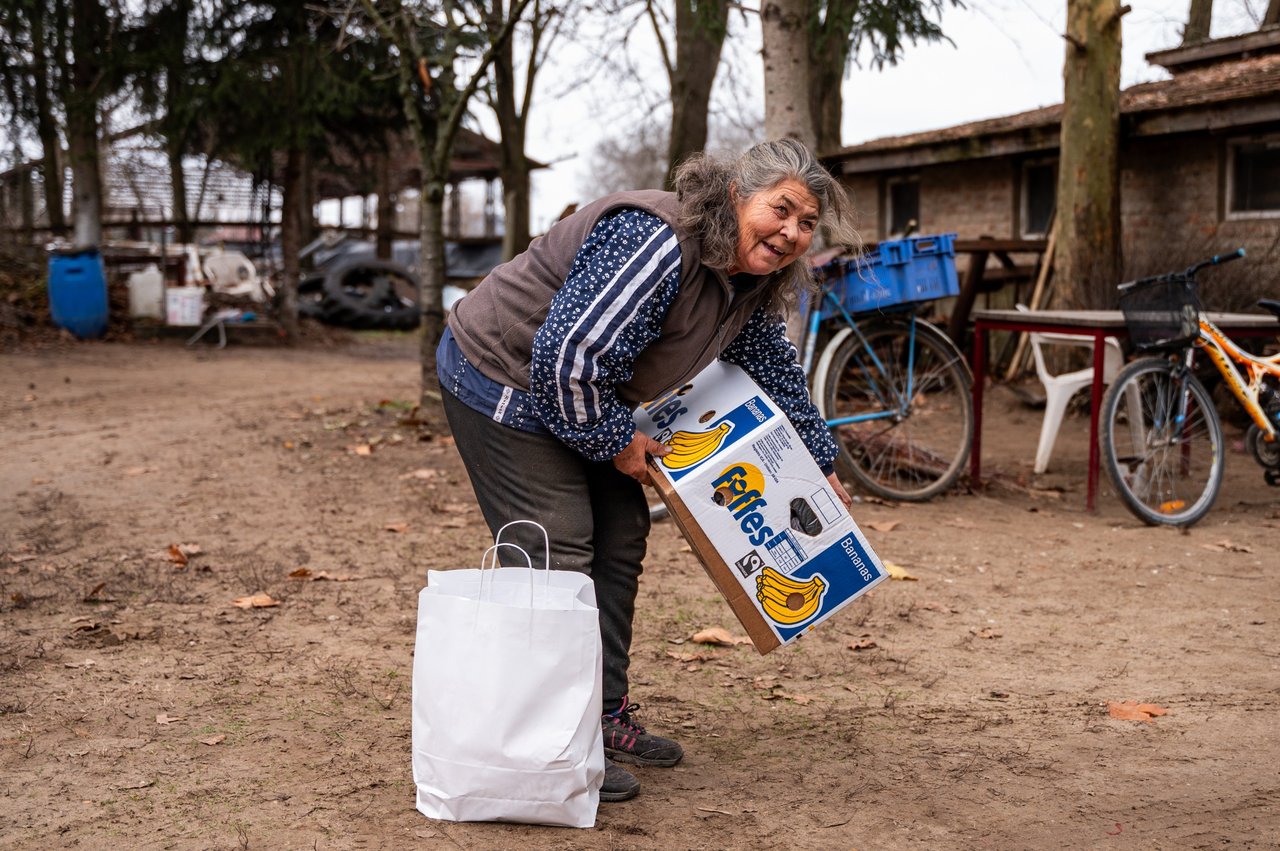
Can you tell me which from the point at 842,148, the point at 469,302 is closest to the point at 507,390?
the point at 469,302

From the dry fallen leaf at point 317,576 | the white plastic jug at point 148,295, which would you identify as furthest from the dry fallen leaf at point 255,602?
the white plastic jug at point 148,295

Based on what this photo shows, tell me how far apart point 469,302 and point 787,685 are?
1.70 metres

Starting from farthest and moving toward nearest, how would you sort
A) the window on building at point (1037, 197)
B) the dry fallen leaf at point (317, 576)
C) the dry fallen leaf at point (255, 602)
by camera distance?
1. the window on building at point (1037, 197)
2. the dry fallen leaf at point (317, 576)
3. the dry fallen leaf at point (255, 602)

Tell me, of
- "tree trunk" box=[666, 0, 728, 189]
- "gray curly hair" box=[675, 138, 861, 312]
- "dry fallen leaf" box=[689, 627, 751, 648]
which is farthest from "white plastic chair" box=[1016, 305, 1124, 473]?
"tree trunk" box=[666, 0, 728, 189]

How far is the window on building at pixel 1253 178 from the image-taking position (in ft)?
37.0

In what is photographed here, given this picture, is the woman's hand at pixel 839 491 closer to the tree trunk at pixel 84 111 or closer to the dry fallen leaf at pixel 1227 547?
the dry fallen leaf at pixel 1227 547

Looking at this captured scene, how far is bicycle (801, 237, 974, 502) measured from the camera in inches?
256

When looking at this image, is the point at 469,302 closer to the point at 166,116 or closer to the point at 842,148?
the point at 842,148

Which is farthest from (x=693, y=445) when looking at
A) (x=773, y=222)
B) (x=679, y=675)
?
(x=679, y=675)

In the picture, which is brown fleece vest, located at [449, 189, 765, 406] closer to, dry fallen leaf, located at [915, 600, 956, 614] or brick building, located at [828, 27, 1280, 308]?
dry fallen leaf, located at [915, 600, 956, 614]

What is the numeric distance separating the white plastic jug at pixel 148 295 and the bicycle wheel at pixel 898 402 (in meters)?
13.2

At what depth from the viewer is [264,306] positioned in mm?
18594

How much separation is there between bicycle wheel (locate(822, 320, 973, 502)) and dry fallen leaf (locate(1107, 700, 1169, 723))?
2.85 metres

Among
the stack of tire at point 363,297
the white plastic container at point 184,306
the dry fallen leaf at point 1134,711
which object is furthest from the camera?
the stack of tire at point 363,297
